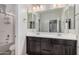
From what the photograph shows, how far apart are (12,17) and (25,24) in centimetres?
24

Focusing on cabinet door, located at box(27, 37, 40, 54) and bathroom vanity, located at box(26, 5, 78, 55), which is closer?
bathroom vanity, located at box(26, 5, 78, 55)

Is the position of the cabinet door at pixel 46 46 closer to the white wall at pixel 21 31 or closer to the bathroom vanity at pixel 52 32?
the bathroom vanity at pixel 52 32

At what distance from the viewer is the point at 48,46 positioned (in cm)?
202

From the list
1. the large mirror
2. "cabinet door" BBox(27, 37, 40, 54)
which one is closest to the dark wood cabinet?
"cabinet door" BBox(27, 37, 40, 54)

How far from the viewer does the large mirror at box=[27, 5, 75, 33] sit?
6.39 ft

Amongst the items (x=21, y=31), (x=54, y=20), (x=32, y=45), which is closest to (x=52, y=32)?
(x=54, y=20)

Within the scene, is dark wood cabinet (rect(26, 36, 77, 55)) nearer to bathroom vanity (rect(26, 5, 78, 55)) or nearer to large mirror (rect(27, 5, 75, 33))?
bathroom vanity (rect(26, 5, 78, 55))

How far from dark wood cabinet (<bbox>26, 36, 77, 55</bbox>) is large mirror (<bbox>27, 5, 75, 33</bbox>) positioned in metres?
0.16

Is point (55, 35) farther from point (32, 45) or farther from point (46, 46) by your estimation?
point (32, 45)

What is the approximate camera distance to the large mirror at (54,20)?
195cm

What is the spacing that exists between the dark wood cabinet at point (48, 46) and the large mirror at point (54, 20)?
0.16 metres
